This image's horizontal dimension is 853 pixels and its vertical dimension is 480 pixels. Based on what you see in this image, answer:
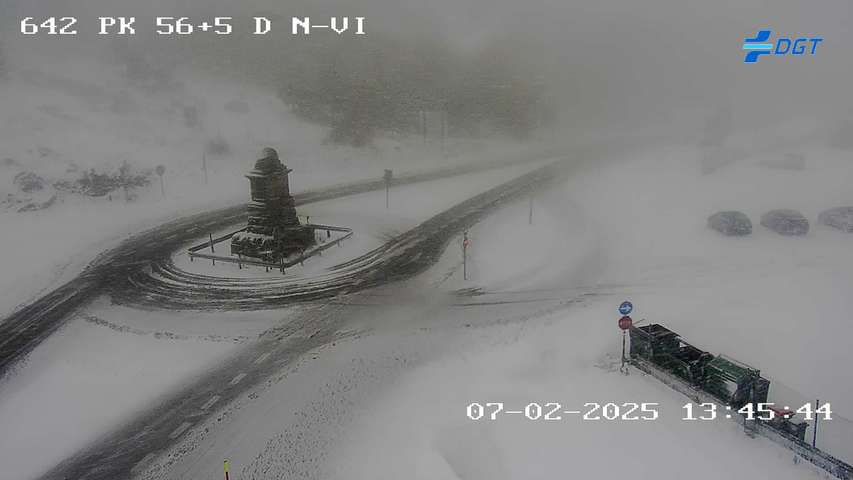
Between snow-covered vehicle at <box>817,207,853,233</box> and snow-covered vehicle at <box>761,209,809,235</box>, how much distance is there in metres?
1.98

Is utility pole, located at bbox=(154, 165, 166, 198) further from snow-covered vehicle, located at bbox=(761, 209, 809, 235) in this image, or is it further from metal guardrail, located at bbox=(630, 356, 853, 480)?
snow-covered vehicle, located at bbox=(761, 209, 809, 235)

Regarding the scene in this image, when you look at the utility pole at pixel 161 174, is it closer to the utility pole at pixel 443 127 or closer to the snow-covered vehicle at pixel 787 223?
the utility pole at pixel 443 127

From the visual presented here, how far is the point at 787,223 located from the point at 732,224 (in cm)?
267

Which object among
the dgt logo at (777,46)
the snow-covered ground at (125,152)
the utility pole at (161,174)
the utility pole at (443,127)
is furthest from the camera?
the utility pole at (443,127)

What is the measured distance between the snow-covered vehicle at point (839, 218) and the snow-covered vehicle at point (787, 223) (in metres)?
1.98

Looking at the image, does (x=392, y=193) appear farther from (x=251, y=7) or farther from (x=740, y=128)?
(x=740, y=128)

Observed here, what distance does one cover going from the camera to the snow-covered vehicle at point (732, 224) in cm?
2739

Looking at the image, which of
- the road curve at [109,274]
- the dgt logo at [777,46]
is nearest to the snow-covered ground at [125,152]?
the road curve at [109,274]

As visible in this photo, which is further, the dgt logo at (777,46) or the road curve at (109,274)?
the dgt logo at (777,46)

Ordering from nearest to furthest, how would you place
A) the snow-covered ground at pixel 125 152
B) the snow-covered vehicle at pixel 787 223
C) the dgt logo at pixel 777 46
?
the dgt logo at pixel 777 46 < the snow-covered vehicle at pixel 787 223 < the snow-covered ground at pixel 125 152

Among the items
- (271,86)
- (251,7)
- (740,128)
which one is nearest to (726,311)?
(271,86)

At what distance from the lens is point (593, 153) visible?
2172 inches

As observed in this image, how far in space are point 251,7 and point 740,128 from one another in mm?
62634

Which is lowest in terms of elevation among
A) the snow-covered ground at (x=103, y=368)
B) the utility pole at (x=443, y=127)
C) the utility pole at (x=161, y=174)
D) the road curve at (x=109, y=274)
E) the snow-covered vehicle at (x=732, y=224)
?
the snow-covered ground at (x=103, y=368)
